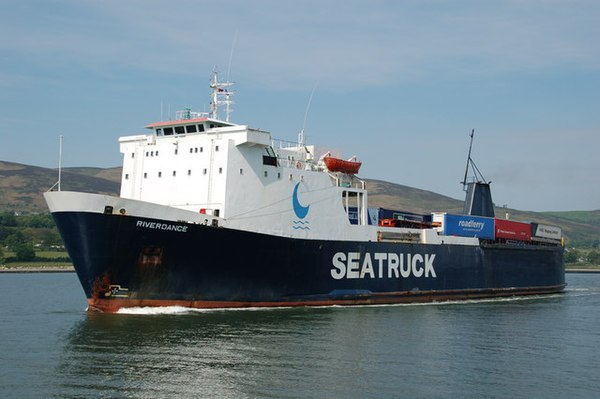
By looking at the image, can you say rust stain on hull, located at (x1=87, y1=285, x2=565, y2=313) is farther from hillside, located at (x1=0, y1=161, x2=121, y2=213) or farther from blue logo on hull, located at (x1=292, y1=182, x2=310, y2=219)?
hillside, located at (x1=0, y1=161, x2=121, y2=213)

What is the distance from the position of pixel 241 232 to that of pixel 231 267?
1396 millimetres

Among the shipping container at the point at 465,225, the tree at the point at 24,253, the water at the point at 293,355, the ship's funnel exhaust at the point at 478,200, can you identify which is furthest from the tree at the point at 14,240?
the shipping container at the point at 465,225

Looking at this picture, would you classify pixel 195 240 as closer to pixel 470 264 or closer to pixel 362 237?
pixel 362 237

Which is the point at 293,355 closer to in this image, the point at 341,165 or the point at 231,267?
the point at 231,267

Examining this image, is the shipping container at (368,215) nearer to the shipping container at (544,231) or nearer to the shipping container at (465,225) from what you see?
the shipping container at (465,225)

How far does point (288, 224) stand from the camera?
29125 millimetres

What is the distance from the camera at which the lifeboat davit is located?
32.3 metres

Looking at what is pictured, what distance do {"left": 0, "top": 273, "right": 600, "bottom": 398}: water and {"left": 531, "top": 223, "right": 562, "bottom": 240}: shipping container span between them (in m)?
16.4

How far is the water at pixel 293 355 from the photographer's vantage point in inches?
622

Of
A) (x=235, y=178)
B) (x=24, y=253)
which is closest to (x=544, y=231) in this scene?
(x=235, y=178)

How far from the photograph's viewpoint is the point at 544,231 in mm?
46844

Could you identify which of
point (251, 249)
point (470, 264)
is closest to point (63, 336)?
point (251, 249)

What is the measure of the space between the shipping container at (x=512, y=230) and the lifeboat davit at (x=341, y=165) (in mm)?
12429

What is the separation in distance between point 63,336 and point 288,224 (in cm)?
1070
